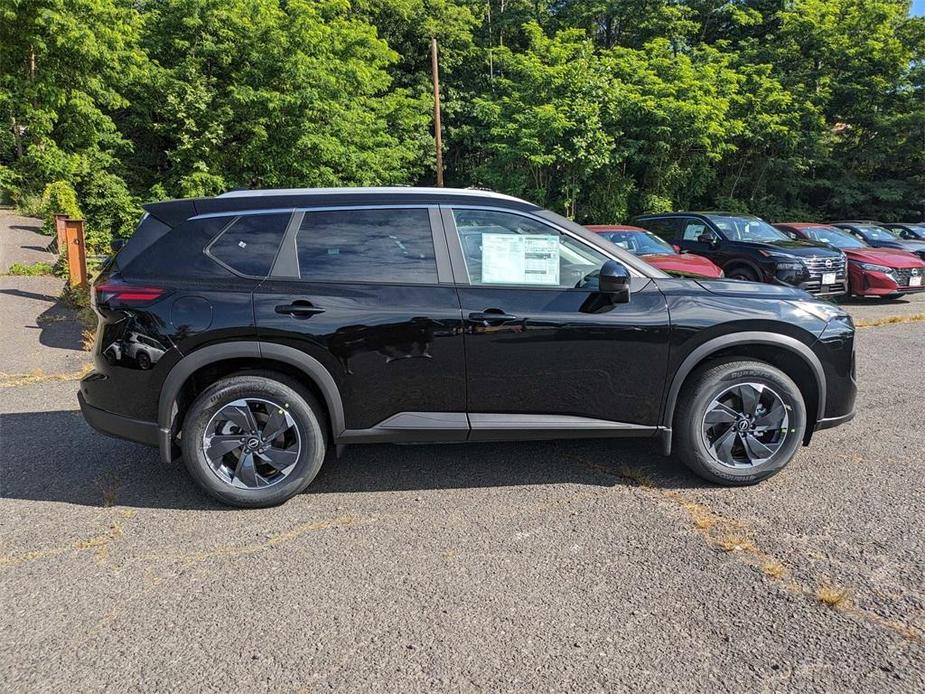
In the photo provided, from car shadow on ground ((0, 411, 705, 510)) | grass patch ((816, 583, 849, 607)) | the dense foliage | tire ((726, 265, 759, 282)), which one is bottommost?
grass patch ((816, 583, 849, 607))

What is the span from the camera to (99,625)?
2424mm

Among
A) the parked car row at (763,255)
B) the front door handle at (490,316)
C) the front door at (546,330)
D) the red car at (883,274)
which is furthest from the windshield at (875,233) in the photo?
the front door handle at (490,316)

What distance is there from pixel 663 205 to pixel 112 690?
26757 mm

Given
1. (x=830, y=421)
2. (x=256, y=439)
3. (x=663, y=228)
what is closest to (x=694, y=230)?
(x=663, y=228)

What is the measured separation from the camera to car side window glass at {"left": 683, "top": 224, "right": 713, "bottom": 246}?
1109 centimetres

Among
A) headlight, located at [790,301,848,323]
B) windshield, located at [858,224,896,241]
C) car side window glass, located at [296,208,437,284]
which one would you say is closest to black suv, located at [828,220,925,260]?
windshield, located at [858,224,896,241]

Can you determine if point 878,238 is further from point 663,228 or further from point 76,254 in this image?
point 76,254

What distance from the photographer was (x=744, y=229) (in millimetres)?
11008

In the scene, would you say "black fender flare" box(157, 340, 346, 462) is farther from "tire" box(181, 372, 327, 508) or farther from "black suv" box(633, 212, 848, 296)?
"black suv" box(633, 212, 848, 296)

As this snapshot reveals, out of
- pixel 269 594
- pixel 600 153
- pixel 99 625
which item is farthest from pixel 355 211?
pixel 600 153

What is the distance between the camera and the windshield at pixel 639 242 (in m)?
9.62

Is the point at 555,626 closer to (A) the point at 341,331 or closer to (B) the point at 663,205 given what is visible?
(A) the point at 341,331

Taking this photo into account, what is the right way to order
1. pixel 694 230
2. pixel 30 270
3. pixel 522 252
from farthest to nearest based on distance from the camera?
pixel 30 270, pixel 694 230, pixel 522 252

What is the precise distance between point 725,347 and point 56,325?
8.60 meters
